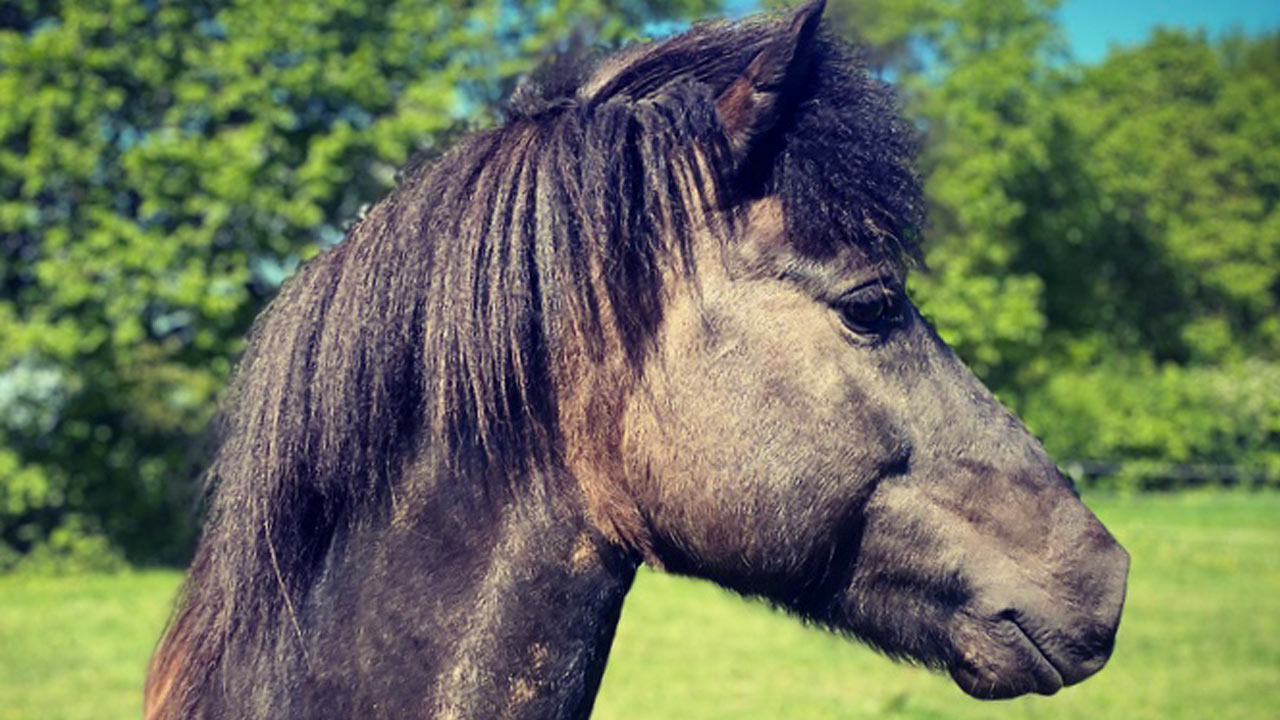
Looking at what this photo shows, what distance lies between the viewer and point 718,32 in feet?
6.61

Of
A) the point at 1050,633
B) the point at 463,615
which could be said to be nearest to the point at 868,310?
the point at 1050,633

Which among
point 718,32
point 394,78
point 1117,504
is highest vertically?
point 394,78

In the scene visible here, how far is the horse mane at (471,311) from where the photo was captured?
1753 millimetres

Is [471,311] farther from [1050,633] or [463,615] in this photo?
[1050,633]

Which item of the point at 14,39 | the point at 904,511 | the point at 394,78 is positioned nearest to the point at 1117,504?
the point at 394,78

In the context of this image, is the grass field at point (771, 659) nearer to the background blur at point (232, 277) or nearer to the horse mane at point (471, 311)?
the background blur at point (232, 277)

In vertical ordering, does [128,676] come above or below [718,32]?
below

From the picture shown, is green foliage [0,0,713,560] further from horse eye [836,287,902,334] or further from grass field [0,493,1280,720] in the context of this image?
horse eye [836,287,902,334]

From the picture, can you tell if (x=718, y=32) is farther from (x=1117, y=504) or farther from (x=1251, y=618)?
(x=1117, y=504)

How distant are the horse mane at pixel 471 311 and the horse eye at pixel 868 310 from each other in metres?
0.09

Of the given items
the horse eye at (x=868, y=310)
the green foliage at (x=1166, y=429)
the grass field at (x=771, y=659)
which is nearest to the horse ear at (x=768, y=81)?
the horse eye at (x=868, y=310)

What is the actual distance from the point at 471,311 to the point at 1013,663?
1.03 metres

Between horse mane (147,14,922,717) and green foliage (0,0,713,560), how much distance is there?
12.9 meters

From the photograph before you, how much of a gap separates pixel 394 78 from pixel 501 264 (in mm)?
15771
